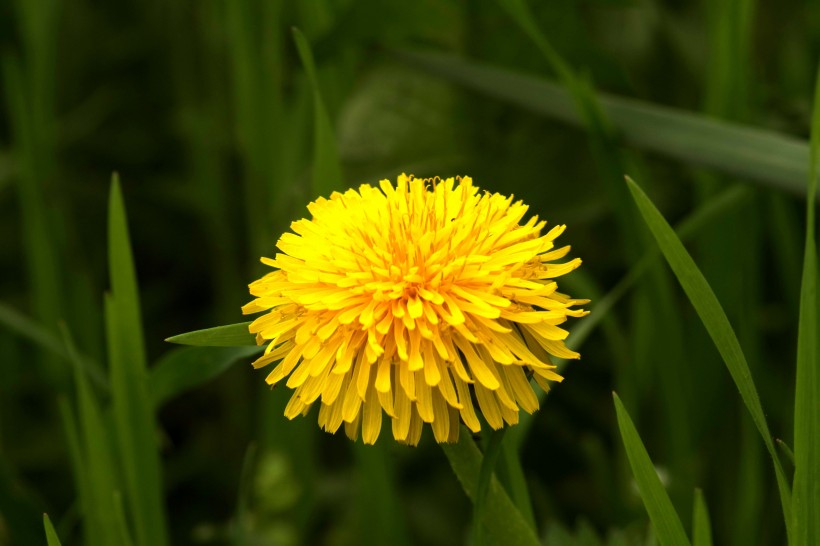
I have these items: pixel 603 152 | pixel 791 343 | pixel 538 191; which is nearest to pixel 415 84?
pixel 538 191

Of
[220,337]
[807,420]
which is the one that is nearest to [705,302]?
A: [807,420]

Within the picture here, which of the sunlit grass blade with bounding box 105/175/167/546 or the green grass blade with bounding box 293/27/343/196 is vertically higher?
the green grass blade with bounding box 293/27/343/196

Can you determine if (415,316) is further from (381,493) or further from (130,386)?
(381,493)

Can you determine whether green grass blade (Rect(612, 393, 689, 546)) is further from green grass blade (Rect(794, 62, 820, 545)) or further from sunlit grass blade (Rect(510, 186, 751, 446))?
sunlit grass blade (Rect(510, 186, 751, 446))

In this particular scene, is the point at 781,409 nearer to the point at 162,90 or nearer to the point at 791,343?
the point at 791,343

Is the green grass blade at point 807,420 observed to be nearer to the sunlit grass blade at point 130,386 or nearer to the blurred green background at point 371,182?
the blurred green background at point 371,182

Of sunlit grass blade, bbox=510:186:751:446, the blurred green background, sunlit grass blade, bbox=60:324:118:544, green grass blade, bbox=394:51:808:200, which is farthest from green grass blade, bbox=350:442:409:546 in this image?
green grass blade, bbox=394:51:808:200
